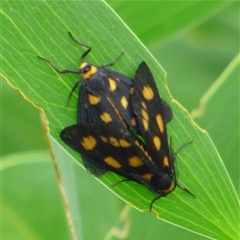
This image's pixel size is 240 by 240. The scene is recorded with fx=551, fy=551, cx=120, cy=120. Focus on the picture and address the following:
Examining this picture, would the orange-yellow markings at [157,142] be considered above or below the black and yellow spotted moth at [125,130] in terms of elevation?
below

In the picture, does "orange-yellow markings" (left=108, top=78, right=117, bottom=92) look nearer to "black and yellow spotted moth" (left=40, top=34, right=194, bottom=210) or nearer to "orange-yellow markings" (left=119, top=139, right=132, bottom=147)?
"black and yellow spotted moth" (left=40, top=34, right=194, bottom=210)

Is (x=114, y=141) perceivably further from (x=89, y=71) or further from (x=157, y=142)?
(x=89, y=71)

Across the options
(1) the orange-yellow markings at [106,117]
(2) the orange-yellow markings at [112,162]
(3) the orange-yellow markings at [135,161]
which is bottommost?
(3) the orange-yellow markings at [135,161]

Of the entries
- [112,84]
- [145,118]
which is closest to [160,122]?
[145,118]

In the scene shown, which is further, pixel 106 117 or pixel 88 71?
pixel 106 117

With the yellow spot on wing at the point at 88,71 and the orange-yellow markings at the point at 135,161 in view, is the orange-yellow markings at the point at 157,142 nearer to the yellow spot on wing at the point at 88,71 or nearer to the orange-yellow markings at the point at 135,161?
the orange-yellow markings at the point at 135,161

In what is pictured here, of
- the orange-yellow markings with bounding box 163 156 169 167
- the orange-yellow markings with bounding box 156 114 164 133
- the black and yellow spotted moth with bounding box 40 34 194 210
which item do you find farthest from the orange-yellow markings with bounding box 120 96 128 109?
the orange-yellow markings with bounding box 163 156 169 167

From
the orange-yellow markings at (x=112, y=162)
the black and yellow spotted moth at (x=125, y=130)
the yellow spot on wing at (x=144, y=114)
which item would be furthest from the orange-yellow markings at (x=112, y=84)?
the orange-yellow markings at (x=112, y=162)
